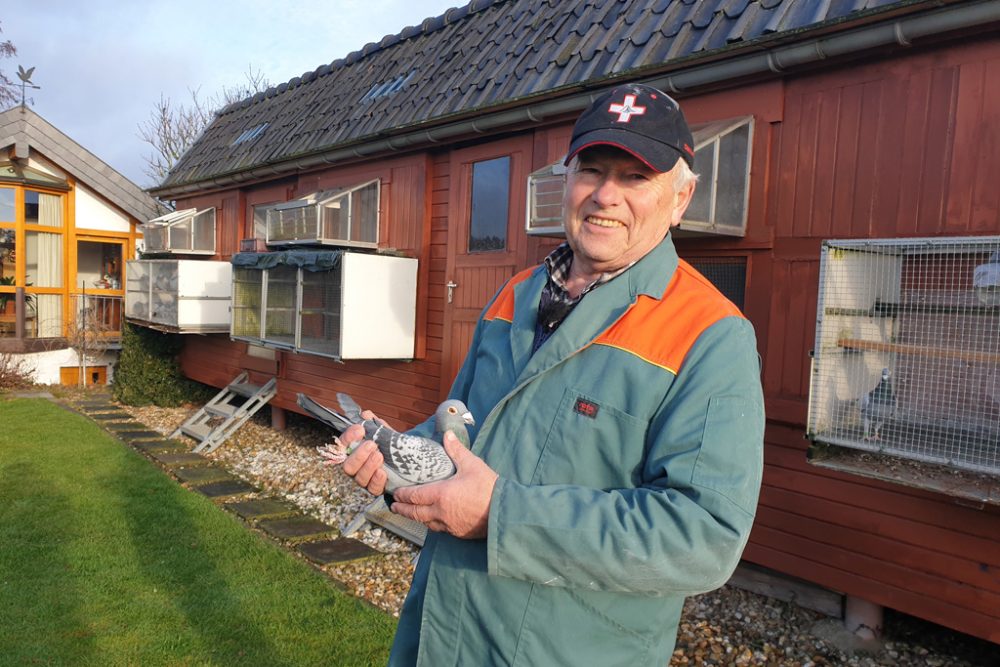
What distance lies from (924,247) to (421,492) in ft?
11.9

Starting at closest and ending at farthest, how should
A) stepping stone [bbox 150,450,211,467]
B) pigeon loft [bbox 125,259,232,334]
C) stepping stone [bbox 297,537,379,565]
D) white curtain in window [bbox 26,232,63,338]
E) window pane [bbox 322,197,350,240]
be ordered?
stepping stone [bbox 297,537,379,565]
window pane [bbox 322,197,350,240]
stepping stone [bbox 150,450,211,467]
pigeon loft [bbox 125,259,232,334]
white curtain in window [bbox 26,232,63,338]

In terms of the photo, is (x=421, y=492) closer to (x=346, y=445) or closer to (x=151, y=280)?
(x=346, y=445)

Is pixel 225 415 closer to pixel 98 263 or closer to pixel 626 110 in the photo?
pixel 98 263

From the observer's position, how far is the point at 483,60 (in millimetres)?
7477

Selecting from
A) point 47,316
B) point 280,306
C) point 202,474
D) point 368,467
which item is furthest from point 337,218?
point 47,316

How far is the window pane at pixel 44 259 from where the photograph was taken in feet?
49.8

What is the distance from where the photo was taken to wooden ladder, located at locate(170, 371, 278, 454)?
984 cm

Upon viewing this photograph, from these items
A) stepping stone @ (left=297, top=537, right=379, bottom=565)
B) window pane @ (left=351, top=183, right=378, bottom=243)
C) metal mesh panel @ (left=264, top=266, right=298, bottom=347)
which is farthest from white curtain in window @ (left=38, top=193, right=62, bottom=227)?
stepping stone @ (left=297, top=537, right=379, bottom=565)

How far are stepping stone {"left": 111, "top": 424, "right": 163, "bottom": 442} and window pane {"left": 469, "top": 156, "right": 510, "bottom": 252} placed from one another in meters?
6.07

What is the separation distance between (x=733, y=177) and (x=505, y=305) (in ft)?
11.7

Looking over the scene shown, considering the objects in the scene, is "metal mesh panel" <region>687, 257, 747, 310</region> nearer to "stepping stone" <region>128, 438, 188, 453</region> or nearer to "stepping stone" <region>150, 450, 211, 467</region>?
"stepping stone" <region>150, 450, 211, 467</region>

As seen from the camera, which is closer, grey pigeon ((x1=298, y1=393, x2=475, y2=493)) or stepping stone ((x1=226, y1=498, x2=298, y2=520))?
grey pigeon ((x1=298, y1=393, x2=475, y2=493))

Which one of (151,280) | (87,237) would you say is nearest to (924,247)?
(151,280)

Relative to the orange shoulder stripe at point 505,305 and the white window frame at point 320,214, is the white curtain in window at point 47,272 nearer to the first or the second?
the white window frame at point 320,214
